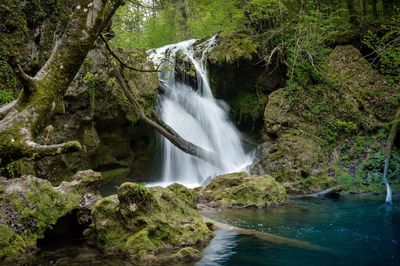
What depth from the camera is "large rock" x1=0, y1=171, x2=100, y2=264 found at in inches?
255

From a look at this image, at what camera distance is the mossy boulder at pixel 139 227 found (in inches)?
269

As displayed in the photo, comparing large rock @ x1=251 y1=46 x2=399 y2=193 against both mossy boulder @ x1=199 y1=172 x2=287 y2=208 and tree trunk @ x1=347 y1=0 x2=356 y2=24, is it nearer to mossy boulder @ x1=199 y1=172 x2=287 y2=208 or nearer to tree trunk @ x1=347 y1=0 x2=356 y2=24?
tree trunk @ x1=347 y1=0 x2=356 y2=24

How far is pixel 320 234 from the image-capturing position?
331 inches

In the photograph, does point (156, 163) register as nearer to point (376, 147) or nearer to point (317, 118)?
point (317, 118)

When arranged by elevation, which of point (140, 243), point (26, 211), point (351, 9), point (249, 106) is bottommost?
point (140, 243)

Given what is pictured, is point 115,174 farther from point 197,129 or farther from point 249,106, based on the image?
point 249,106

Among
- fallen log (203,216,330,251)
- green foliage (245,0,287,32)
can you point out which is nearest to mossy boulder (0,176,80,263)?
fallen log (203,216,330,251)

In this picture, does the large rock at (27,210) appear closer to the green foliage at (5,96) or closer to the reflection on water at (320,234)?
the reflection on water at (320,234)

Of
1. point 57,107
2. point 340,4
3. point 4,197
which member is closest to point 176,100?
point 340,4

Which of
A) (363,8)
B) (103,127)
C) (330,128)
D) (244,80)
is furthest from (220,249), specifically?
(363,8)

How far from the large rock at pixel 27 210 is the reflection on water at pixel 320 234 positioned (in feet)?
9.35

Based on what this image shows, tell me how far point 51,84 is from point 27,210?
220 inches

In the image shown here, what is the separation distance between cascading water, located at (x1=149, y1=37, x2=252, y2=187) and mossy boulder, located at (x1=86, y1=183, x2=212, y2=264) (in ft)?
25.9

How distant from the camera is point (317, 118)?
17.0 metres
